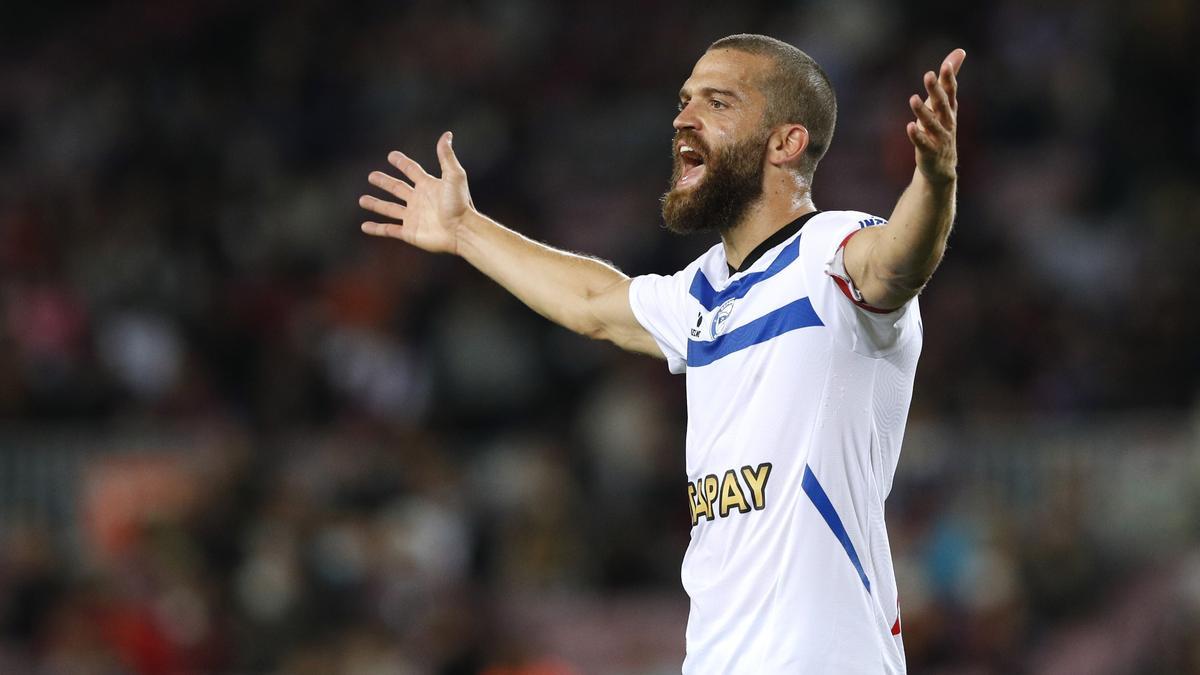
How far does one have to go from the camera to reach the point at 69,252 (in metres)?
13.2

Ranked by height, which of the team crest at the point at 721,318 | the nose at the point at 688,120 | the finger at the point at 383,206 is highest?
the nose at the point at 688,120

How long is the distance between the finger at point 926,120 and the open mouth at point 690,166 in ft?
3.37

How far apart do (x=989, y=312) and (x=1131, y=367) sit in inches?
Answer: 36.3

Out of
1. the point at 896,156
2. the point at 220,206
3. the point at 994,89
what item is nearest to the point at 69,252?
the point at 220,206

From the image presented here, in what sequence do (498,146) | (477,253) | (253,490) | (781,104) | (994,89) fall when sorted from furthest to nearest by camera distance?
1. (498,146)
2. (994,89)
3. (253,490)
4. (477,253)
5. (781,104)

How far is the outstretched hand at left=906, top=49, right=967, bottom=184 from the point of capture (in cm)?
388

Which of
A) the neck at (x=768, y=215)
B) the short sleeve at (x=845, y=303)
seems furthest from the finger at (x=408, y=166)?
the short sleeve at (x=845, y=303)

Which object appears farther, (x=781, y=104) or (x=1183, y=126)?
(x=1183, y=126)

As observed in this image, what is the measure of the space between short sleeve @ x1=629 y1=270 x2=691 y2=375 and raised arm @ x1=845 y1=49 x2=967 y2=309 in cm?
89

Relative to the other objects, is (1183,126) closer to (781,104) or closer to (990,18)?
(990,18)

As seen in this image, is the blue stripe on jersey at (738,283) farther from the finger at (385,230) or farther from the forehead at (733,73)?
the finger at (385,230)

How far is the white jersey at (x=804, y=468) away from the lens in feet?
14.2

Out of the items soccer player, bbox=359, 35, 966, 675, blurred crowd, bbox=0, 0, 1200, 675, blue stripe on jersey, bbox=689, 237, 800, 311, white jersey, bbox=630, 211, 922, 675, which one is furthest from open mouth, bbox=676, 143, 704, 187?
blurred crowd, bbox=0, 0, 1200, 675

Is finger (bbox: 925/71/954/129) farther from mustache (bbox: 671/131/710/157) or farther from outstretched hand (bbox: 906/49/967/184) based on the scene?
mustache (bbox: 671/131/710/157)
